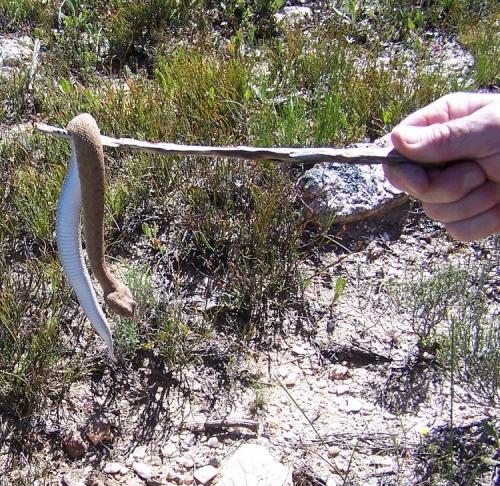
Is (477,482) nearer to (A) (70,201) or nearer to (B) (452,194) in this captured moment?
(B) (452,194)

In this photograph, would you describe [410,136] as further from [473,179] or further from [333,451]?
[333,451]

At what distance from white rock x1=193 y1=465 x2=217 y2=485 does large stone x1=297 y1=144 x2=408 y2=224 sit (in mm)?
1480

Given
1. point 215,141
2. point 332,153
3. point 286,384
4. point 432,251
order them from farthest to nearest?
point 215,141 < point 432,251 < point 286,384 < point 332,153

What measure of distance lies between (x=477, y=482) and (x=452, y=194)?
1.41m

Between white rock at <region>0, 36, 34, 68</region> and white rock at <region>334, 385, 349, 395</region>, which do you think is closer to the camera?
white rock at <region>334, 385, 349, 395</region>

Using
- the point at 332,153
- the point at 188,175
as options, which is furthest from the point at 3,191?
the point at 332,153

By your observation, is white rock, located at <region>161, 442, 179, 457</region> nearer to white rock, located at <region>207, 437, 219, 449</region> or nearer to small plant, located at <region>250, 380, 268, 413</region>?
white rock, located at <region>207, 437, 219, 449</region>

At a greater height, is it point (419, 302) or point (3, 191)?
point (3, 191)

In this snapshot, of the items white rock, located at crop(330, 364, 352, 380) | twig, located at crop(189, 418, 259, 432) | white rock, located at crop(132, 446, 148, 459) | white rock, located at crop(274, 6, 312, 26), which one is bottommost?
white rock, located at crop(132, 446, 148, 459)

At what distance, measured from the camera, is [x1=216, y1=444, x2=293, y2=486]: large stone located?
277 cm

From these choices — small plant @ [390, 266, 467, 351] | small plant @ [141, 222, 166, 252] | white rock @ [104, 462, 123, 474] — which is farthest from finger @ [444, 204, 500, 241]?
small plant @ [141, 222, 166, 252]

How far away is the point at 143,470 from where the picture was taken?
2.86 m

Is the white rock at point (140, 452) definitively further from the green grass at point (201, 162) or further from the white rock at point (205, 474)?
the green grass at point (201, 162)

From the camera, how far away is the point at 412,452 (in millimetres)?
2861
